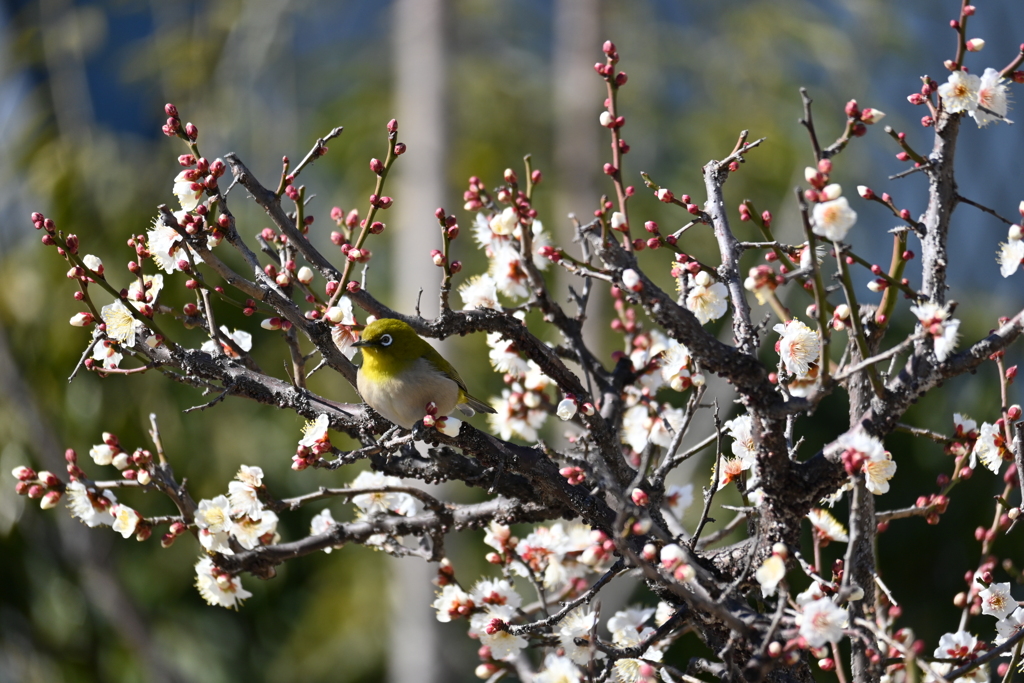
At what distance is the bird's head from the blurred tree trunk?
10.9 ft

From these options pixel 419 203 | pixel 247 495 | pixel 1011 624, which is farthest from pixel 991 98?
pixel 419 203

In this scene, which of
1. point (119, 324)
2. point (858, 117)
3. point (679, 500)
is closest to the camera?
point (858, 117)

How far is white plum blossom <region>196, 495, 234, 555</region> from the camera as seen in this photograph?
1.78 m

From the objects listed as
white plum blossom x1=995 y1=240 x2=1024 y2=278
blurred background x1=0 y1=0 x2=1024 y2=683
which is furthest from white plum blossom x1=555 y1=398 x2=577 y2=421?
blurred background x1=0 y1=0 x2=1024 y2=683

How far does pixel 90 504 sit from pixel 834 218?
1.53 metres

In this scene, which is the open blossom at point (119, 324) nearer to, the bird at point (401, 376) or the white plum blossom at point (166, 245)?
the white plum blossom at point (166, 245)

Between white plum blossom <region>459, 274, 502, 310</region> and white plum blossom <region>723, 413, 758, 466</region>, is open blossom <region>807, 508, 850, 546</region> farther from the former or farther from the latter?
white plum blossom <region>459, 274, 502, 310</region>

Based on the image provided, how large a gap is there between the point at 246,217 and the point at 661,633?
5.99m

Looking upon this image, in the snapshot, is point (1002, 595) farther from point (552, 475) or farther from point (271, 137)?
point (271, 137)

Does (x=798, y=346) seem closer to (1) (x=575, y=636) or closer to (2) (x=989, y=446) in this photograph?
(2) (x=989, y=446)

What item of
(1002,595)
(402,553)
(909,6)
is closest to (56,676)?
(402,553)

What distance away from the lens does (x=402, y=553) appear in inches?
78.8

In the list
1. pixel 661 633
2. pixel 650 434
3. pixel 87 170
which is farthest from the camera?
pixel 87 170

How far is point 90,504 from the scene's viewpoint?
5.85ft
